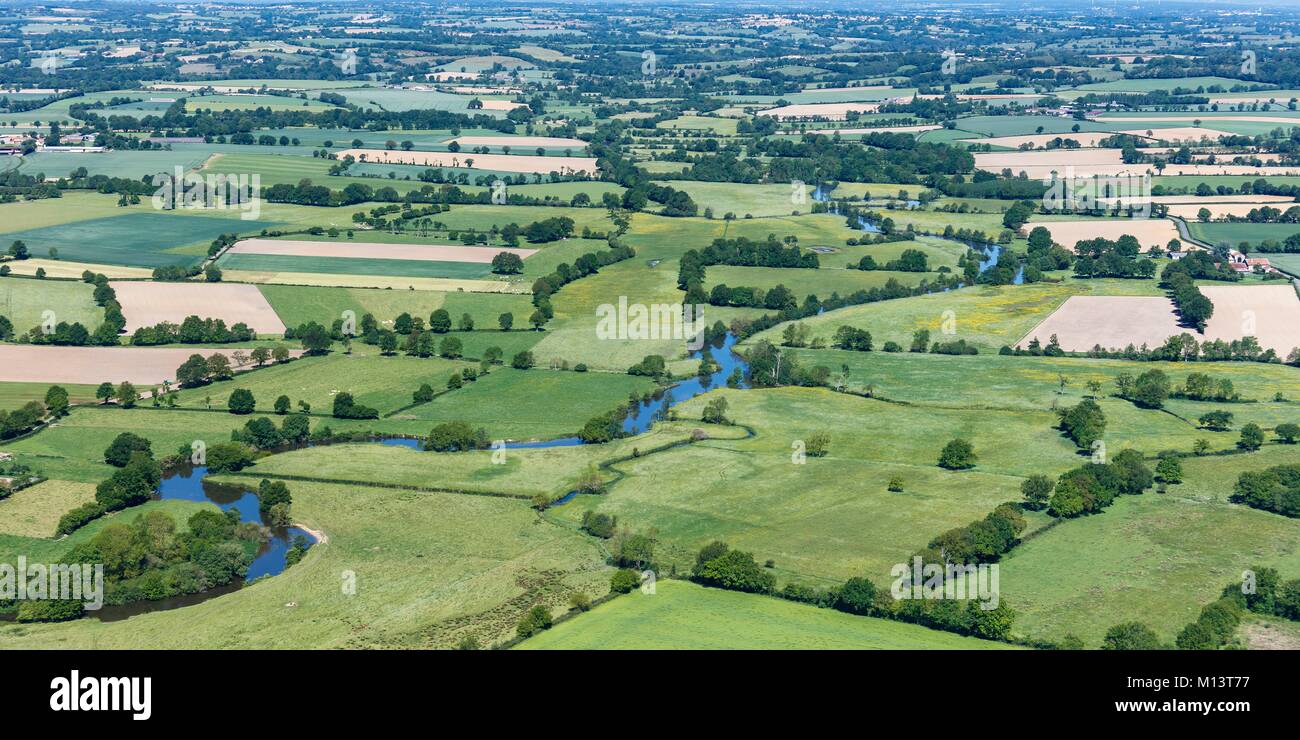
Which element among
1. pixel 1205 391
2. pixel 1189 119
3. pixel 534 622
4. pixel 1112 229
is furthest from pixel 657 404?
pixel 1189 119

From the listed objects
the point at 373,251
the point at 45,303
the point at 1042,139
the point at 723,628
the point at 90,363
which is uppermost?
the point at 1042,139

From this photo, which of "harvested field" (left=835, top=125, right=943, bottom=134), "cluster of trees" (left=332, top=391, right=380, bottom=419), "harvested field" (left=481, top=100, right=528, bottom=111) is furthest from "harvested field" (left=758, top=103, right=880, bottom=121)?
"cluster of trees" (left=332, top=391, right=380, bottom=419)

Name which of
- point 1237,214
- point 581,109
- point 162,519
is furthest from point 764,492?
point 581,109

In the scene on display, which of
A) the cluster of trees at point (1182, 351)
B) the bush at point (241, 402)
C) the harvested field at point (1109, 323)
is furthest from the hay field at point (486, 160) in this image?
the bush at point (241, 402)

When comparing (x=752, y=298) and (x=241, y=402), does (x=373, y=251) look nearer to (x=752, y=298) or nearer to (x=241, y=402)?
(x=752, y=298)

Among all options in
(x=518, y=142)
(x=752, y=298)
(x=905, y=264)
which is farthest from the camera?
(x=518, y=142)

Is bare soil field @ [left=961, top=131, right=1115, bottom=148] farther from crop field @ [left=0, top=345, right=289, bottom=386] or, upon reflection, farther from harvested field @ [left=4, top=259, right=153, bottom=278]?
crop field @ [left=0, top=345, right=289, bottom=386]
